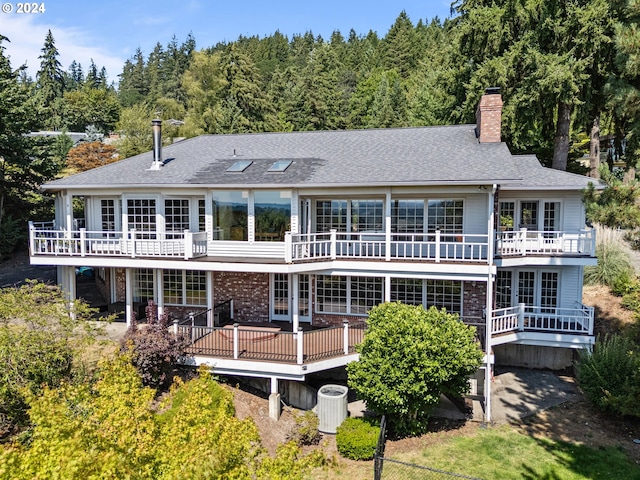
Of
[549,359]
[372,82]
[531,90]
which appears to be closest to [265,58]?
[372,82]

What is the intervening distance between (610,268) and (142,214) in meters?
22.1

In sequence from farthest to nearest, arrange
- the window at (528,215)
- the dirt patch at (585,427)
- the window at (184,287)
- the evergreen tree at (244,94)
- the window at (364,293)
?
the evergreen tree at (244,94), the window at (184,287), the window at (528,215), the window at (364,293), the dirt patch at (585,427)

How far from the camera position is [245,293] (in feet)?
57.0

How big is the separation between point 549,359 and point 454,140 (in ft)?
31.1

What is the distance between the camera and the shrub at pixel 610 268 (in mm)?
21116

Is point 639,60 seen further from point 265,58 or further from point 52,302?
point 265,58

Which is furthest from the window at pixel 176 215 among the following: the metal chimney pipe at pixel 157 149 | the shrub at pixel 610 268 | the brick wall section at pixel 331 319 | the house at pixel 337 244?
the shrub at pixel 610 268

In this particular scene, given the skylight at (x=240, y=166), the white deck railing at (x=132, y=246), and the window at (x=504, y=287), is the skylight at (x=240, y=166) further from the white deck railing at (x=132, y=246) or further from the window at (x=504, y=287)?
the window at (x=504, y=287)

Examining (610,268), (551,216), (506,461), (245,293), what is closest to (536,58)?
(610,268)

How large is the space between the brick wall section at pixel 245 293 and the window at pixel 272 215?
6.45 ft

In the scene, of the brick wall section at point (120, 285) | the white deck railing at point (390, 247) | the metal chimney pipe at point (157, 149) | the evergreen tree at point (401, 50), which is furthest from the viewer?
the evergreen tree at point (401, 50)

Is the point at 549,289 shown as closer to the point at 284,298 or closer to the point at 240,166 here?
the point at 284,298

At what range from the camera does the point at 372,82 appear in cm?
6550

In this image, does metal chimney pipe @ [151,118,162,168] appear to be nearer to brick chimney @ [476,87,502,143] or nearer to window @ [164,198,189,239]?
window @ [164,198,189,239]
